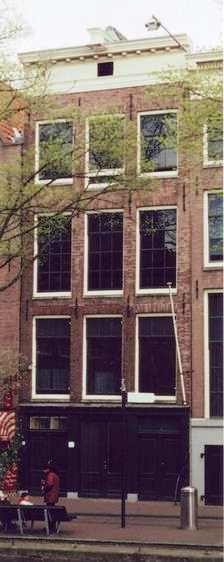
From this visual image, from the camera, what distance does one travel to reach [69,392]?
1118 inches

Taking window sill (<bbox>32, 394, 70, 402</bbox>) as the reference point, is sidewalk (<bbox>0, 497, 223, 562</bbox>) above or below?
below

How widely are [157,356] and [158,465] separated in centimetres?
346

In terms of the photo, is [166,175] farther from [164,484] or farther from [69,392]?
[164,484]

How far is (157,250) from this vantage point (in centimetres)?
2812

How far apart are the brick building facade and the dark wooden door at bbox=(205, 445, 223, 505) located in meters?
0.10

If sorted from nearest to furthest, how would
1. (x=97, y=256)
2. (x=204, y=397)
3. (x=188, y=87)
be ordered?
(x=188, y=87)
(x=204, y=397)
(x=97, y=256)

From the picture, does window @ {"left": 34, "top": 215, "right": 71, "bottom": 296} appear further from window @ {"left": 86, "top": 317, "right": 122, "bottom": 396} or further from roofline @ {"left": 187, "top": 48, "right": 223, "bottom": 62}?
roofline @ {"left": 187, "top": 48, "right": 223, "bottom": 62}

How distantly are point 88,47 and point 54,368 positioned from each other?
11057 mm

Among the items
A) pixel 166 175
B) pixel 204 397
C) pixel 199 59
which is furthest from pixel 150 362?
pixel 199 59

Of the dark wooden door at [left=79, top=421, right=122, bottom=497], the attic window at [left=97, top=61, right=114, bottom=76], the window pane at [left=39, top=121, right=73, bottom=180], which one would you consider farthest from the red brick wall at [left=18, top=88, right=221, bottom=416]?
the window pane at [left=39, top=121, right=73, bottom=180]

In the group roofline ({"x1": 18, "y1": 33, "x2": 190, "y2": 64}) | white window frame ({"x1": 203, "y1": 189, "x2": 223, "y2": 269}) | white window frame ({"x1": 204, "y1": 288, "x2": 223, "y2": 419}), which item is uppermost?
roofline ({"x1": 18, "y1": 33, "x2": 190, "y2": 64})

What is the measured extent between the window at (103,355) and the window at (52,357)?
0.78m

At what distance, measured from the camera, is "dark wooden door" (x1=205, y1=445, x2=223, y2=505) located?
26.2 m

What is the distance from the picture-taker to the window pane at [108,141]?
20.8 metres
